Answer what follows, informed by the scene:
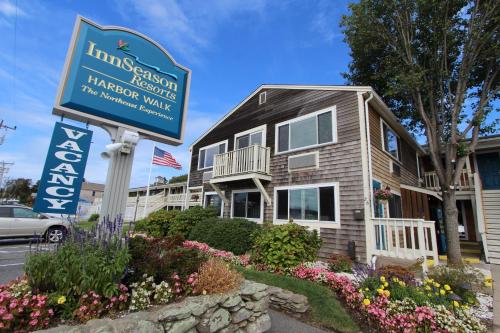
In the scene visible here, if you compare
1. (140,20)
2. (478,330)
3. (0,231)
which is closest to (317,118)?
(140,20)

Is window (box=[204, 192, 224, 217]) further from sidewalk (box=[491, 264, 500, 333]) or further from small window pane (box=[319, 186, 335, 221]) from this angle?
sidewalk (box=[491, 264, 500, 333])

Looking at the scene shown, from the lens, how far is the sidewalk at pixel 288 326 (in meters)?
4.03

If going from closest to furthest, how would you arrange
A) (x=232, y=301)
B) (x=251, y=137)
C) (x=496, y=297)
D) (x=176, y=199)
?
(x=232, y=301) → (x=496, y=297) → (x=251, y=137) → (x=176, y=199)

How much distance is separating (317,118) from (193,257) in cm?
786

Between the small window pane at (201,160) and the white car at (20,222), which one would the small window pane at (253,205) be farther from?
the white car at (20,222)

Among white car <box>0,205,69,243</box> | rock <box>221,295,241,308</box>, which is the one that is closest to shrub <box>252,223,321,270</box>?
rock <box>221,295,241,308</box>

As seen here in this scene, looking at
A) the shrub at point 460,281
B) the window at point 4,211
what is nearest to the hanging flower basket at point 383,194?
the shrub at point 460,281

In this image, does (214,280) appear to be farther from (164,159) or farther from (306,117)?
(164,159)

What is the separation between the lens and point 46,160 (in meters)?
3.34

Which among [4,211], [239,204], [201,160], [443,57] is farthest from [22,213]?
[443,57]

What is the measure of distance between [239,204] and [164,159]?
25.8 ft

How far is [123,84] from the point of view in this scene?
4184mm

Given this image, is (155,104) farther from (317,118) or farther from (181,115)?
(317,118)

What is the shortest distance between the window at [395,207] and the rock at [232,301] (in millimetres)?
8522
